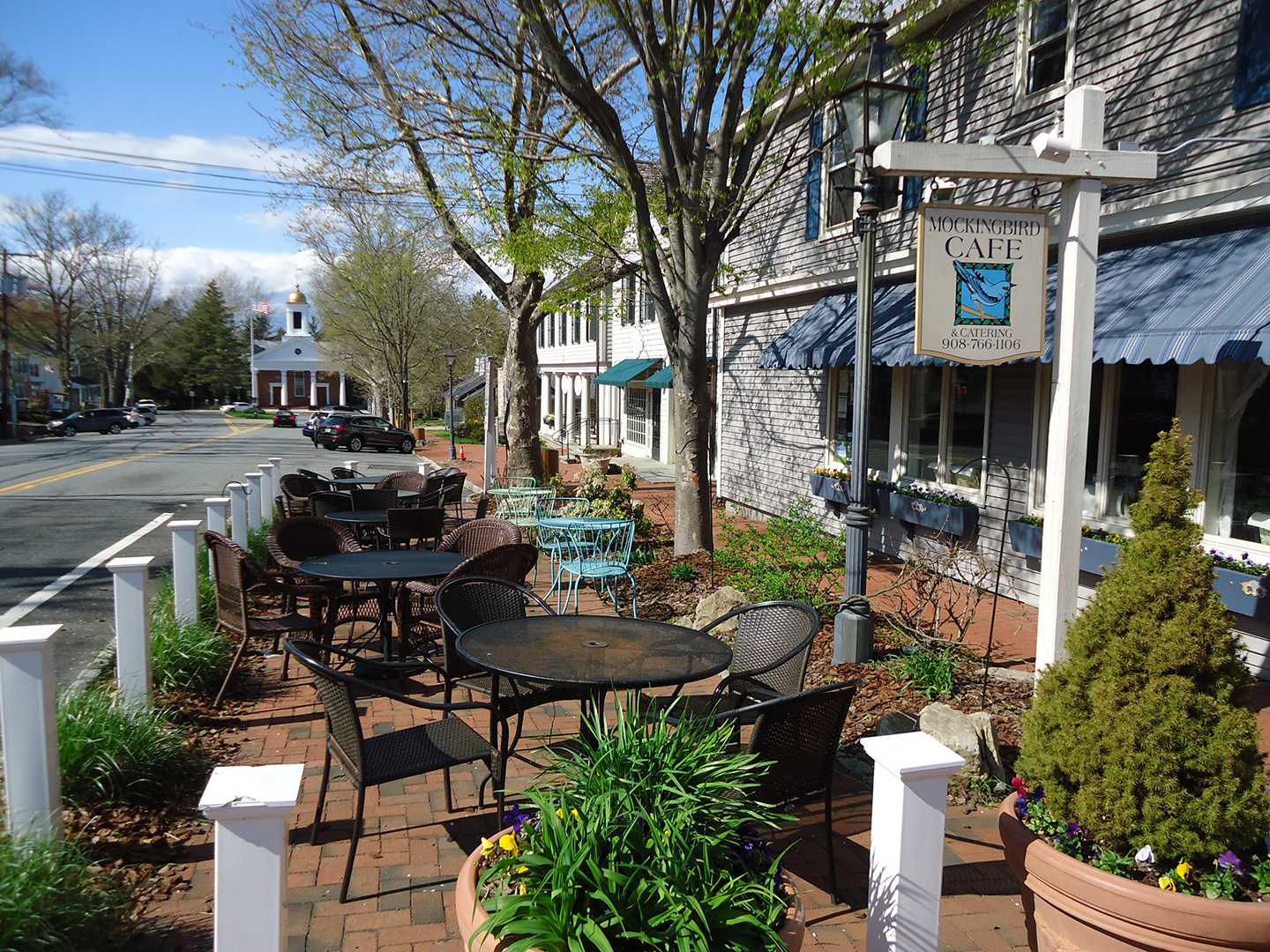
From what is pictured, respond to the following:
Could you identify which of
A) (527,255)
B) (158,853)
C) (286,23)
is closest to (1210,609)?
(158,853)

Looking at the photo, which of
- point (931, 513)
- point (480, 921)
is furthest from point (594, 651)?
point (931, 513)

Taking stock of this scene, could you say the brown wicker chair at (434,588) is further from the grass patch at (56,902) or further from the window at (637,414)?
the window at (637,414)

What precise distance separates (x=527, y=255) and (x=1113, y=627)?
939cm

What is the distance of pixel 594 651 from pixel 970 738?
2030 mm

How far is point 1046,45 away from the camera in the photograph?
857cm

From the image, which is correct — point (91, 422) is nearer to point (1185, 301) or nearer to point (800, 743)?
point (1185, 301)

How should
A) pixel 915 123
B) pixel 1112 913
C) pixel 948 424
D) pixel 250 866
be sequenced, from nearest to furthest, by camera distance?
pixel 250 866 → pixel 1112 913 → pixel 948 424 → pixel 915 123

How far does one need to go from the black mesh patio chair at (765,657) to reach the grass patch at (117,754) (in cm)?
245

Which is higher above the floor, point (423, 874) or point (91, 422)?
point (91, 422)

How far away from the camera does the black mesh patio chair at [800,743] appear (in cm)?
340

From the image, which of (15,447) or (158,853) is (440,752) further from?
(15,447)

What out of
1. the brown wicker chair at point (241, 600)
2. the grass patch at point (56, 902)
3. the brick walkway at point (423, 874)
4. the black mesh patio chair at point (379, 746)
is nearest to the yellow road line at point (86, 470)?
the brown wicker chair at point (241, 600)

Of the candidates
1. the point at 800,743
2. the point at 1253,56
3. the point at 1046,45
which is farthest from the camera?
the point at 1046,45

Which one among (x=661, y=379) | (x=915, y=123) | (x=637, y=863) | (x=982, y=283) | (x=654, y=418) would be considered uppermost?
(x=915, y=123)
